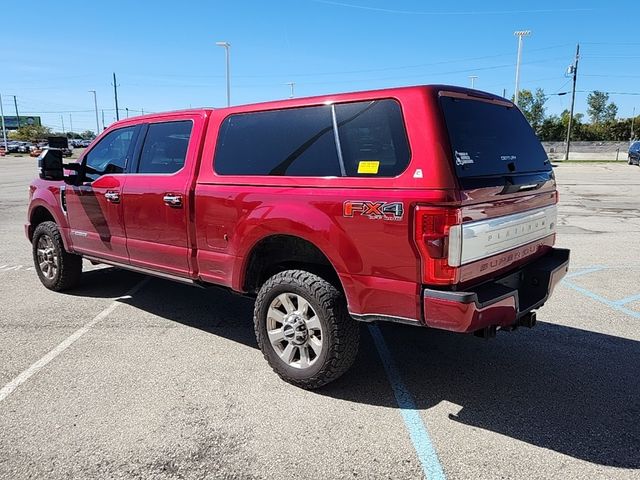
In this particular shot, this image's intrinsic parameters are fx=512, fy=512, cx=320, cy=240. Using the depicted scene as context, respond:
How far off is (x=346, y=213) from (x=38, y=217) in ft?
15.6

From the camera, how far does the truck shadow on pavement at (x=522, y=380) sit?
310 cm

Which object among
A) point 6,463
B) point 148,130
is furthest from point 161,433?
point 148,130

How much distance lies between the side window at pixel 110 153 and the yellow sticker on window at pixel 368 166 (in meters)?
2.75

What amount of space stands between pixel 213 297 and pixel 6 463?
326 cm

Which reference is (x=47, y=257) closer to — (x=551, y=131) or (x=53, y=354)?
(x=53, y=354)

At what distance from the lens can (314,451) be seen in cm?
292

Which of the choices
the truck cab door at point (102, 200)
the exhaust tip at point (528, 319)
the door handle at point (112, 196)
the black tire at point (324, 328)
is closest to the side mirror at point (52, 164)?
the truck cab door at point (102, 200)

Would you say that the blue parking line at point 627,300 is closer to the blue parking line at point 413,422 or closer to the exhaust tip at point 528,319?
the exhaust tip at point 528,319

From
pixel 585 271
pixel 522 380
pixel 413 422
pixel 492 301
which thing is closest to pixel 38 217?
pixel 413 422

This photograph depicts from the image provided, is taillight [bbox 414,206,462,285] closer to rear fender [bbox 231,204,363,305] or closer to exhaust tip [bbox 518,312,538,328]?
rear fender [bbox 231,204,363,305]

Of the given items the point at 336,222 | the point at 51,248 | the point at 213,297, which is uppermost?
the point at 336,222

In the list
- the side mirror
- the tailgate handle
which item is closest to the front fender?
the side mirror

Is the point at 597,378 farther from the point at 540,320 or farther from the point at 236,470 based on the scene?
the point at 236,470

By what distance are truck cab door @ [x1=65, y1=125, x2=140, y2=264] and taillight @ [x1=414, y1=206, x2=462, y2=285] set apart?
3167 mm
